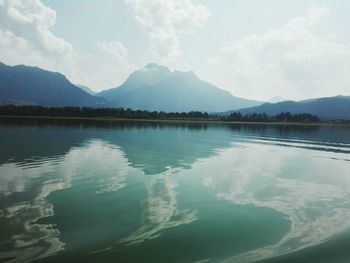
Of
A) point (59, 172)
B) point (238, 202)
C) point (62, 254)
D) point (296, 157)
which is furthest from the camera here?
point (296, 157)

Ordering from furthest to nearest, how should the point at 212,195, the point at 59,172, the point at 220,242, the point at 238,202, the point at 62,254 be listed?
the point at 59,172 < the point at 212,195 < the point at 238,202 < the point at 220,242 < the point at 62,254

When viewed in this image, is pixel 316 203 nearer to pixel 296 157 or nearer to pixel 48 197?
pixel 48 197

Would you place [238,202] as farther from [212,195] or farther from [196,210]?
[196,210]

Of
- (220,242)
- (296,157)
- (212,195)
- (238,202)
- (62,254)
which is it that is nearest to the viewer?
(62,254)

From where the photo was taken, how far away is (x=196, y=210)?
82.5ft

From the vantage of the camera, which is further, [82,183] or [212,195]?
[82,183]

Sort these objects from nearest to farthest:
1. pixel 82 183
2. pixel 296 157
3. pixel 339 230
→ pixel 339 230 → pixel 82 183 → pixel 296 157

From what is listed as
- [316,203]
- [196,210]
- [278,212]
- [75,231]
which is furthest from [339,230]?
[75,231]

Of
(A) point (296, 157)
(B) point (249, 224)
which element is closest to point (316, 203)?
(B) point (249, 224)

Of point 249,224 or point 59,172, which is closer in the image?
point 249,224

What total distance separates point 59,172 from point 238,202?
19.3 meters

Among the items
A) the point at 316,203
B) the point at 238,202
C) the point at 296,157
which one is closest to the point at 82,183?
the point at 238,202

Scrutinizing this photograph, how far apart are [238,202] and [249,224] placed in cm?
564

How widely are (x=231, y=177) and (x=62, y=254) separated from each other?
2598 cm
